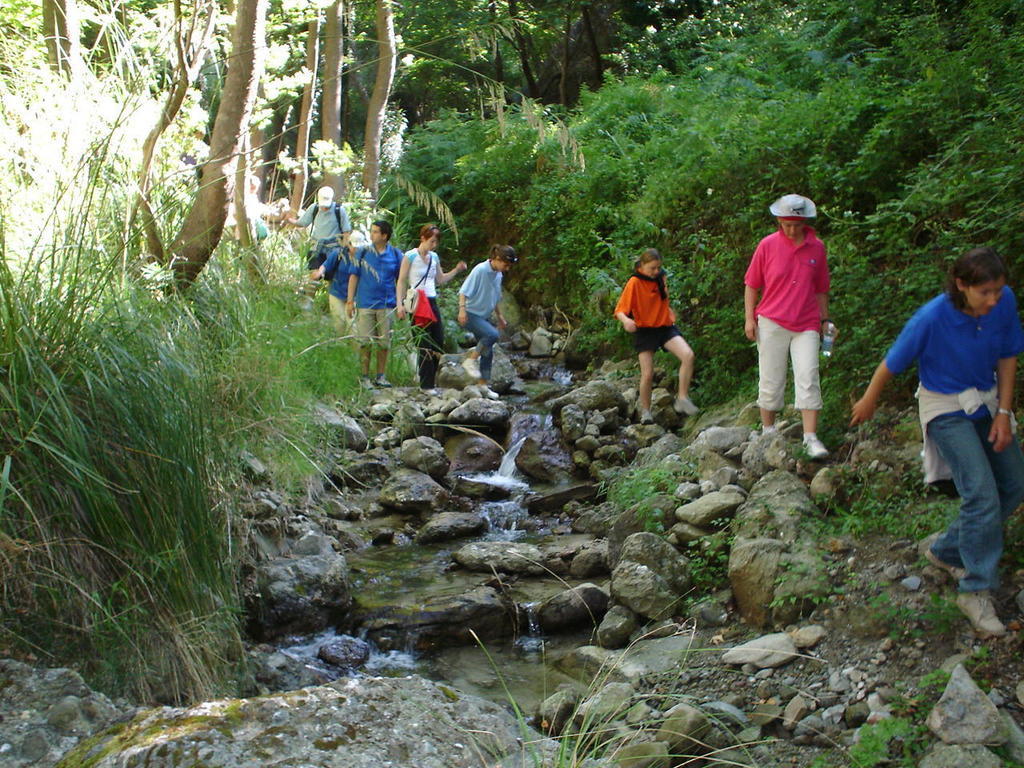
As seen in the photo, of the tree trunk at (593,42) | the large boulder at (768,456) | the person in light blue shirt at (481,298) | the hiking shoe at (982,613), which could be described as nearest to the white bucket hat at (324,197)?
the person in light blue shirt at (481,298)

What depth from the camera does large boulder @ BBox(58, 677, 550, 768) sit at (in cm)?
297

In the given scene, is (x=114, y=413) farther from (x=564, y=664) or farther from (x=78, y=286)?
(x=564, y=664)

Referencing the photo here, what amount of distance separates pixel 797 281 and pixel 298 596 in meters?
3.93

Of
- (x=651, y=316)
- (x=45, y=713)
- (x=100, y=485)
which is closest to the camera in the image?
(x=45, y=713)

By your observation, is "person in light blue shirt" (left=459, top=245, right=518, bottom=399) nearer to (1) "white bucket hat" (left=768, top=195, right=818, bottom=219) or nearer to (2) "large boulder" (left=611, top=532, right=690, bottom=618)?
(1) "white bucket hat" (left=768, top=195, right=818, bottom=219)

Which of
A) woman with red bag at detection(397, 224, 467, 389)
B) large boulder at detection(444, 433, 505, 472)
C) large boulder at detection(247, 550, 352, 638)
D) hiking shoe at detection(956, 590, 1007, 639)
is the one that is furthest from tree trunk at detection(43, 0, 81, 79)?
hiking shoe at detection(956, 590, 1007, 639)

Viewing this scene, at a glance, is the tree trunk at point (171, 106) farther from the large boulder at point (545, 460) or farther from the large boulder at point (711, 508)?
the large boulder at point (545, 460)

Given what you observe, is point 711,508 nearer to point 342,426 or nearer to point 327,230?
point 342,426

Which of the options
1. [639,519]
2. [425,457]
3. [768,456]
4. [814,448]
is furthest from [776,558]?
[425,457]

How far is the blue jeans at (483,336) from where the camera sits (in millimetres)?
10461

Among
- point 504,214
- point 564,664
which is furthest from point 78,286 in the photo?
point 504,214

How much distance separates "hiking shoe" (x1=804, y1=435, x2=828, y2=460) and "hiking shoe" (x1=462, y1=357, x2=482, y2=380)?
5441 mm

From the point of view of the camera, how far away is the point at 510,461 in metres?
9.71

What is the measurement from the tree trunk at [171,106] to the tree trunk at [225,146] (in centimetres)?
17
